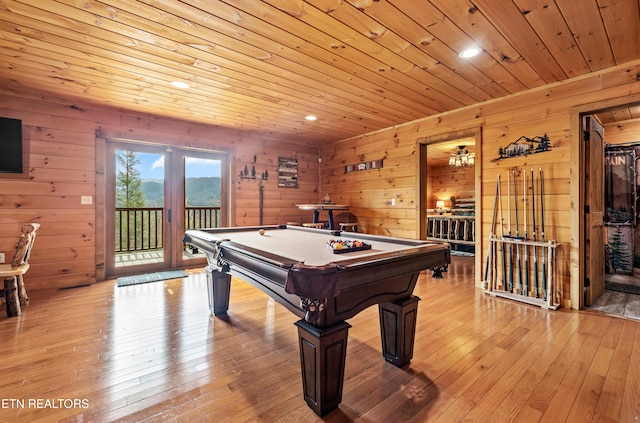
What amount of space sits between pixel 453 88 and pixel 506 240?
1864 millimetres

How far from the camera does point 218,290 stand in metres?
2.88

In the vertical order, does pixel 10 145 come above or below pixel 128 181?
above

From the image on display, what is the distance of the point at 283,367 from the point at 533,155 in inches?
135

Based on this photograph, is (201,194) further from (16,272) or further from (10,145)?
(16,272)

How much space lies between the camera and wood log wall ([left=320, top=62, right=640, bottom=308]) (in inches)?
115

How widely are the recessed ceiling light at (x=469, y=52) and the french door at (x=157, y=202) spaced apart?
407cm

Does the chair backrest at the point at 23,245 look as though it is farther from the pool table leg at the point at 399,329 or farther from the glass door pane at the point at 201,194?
the pool table leg at the point at 399,329

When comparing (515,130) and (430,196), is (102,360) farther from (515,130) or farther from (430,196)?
(430,196)

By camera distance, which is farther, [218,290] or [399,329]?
[218,290]

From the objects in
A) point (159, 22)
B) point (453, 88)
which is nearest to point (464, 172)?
point (453, 88)

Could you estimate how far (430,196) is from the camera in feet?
28.7

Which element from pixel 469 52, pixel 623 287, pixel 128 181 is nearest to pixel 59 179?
pixel 128 181

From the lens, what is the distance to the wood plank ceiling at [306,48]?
197cm

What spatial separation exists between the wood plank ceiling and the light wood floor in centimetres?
240
